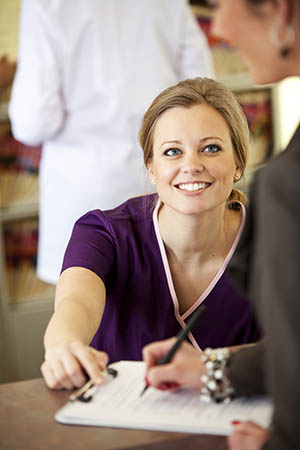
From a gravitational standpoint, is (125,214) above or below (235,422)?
Result: above

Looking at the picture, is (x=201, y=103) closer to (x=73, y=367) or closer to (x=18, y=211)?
(x=73, y=367)

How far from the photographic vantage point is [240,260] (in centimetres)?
82

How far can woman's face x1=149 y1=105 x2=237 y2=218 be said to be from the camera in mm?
1468

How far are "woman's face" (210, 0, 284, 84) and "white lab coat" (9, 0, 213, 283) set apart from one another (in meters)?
1.32

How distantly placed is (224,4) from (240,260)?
1.03 feet

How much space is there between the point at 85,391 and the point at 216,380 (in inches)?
8.1

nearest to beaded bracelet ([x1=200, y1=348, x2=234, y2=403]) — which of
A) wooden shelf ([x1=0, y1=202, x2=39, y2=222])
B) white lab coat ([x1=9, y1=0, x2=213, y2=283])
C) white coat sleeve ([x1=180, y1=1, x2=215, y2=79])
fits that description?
white lab coat ([x1=9, y1=0, x2=213, y2=283])

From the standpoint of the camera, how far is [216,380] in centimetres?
97

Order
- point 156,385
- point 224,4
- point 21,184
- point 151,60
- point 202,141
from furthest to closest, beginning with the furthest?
point 21,184, point 151,60, point 202,141, point 156,385, point 224,4

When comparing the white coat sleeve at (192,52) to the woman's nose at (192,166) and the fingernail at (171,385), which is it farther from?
the fingernail at (171,385)

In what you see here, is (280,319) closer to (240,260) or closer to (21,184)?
(240,260)

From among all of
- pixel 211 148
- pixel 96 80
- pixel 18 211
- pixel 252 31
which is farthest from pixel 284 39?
pixel 18 211

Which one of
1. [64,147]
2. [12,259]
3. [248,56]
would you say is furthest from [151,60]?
[248,56]

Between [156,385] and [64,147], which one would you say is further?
[64,147]
